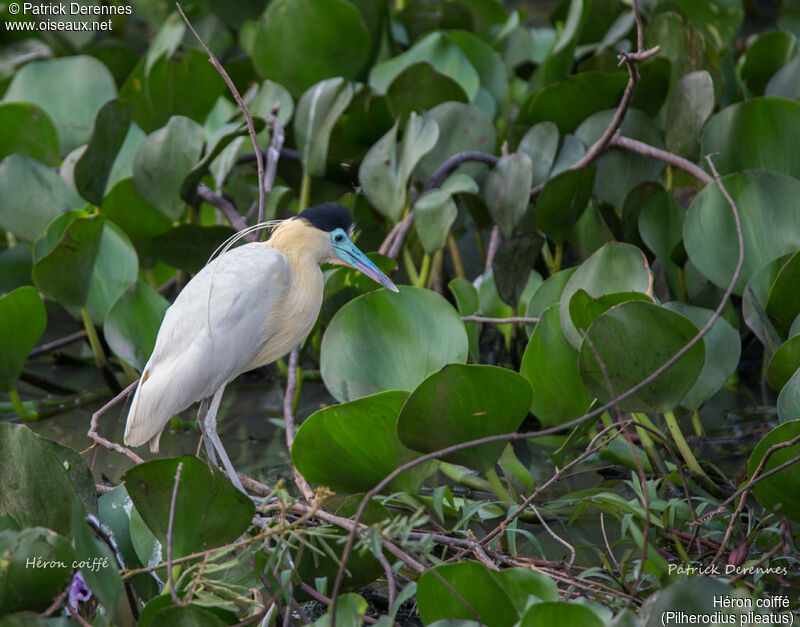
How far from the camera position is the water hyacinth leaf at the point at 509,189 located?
3.35 meters

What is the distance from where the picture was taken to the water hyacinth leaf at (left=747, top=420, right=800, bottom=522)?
2061 mm

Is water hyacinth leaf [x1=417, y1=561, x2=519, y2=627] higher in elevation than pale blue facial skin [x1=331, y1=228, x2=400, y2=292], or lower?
lower

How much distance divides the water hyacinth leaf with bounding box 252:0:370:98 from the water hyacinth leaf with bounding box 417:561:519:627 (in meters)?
2.82

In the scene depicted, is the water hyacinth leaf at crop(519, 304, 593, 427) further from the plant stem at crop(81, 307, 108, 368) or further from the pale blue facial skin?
the plant stem at crop(81, 307, 108, 368)

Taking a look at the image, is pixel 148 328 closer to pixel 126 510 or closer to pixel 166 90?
pixel 126 510

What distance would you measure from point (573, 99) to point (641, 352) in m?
1.68

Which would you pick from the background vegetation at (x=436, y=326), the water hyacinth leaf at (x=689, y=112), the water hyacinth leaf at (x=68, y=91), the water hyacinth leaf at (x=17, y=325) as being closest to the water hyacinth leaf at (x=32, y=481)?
the background vegetation at (x=436, y=326)

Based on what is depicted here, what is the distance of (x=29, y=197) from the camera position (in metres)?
3.58

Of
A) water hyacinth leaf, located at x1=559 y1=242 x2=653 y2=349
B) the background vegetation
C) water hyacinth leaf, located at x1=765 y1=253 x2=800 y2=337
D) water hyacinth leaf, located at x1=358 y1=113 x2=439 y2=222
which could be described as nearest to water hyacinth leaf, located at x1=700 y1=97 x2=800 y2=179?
the background vegetation

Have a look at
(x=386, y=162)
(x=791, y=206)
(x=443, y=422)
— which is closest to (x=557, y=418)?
(x=443, y=422)

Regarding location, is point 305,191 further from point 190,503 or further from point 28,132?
point 190,503

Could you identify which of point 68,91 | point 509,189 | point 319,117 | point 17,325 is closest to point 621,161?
point 509,189

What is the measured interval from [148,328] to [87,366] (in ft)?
4.13

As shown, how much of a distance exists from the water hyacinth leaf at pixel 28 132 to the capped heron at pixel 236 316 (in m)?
1.82
